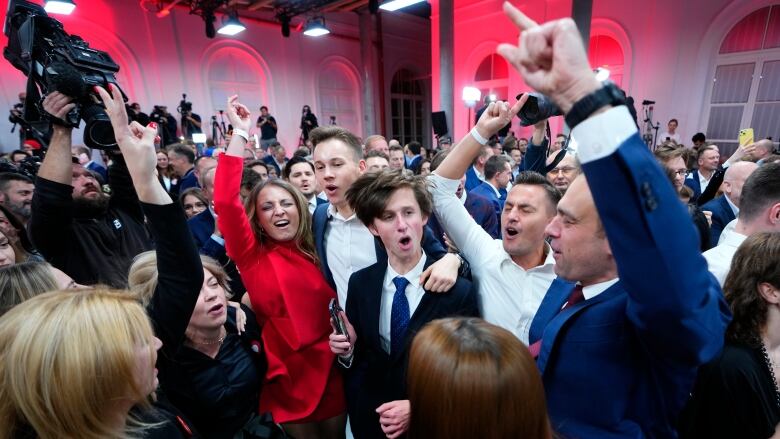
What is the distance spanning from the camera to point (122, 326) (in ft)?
3.06

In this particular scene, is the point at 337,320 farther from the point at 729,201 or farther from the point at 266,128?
the point at 266,128

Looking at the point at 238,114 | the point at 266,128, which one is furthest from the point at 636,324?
the point at 266,128

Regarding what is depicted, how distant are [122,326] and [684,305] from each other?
1225 mm

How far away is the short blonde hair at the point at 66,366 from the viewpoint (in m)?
0.81

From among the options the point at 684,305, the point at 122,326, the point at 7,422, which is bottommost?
the point at 7,422

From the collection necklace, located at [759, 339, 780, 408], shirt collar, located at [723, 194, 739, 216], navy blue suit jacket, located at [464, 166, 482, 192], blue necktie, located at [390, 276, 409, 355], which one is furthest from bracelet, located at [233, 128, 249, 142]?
shirt collar, located at [723, 194, 739, 216]

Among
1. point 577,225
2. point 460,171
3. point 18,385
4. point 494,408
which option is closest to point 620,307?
point 577,225

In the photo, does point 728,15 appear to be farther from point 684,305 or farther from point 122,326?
point 122,326

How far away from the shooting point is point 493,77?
11.9 meters

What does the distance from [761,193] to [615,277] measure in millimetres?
1571

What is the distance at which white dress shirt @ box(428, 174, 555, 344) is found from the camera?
59.8 inches

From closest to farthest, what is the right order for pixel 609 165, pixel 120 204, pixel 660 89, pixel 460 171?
1. pixel 609 165
2. pixel 460 171
3. pixel 120 204
4. pixel 660 89

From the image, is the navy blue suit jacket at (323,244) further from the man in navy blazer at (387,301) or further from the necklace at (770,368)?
the necklace at (770,368)

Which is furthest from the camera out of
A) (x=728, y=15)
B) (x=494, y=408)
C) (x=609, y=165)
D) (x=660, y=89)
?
(x=660, y=89)
